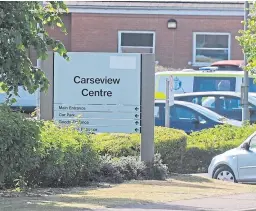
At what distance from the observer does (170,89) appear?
64.6ft

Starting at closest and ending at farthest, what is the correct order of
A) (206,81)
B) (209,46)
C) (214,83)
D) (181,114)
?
(181,114) < (206,81) < (214,83) < (209,46)

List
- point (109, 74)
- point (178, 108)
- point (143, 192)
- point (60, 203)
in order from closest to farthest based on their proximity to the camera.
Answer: point (60, 203), point (143, 192), point (109, 74), point (178, 108)

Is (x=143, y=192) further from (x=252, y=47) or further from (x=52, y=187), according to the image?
(x=252, y=47)

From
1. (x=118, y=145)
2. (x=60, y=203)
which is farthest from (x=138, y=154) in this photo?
(x=60, y=203)

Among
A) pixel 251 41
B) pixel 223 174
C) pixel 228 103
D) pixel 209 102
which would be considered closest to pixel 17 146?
pixel 223 174

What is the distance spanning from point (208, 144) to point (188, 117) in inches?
174

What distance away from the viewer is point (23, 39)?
10.4m

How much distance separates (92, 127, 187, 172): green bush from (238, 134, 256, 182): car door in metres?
1.40

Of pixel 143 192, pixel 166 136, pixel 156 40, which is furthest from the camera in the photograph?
pixel 156 40

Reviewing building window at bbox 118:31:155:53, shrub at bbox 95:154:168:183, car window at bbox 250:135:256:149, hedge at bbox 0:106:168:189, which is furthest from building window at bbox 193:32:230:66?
hedge at bbox 0:106:168:189

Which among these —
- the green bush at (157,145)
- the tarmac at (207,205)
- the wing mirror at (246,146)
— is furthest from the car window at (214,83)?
the tarmac at (207,205)

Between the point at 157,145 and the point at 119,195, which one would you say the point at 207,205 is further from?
the point at 157,145

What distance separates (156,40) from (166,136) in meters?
19.6

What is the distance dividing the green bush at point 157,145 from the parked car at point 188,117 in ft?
19.9
